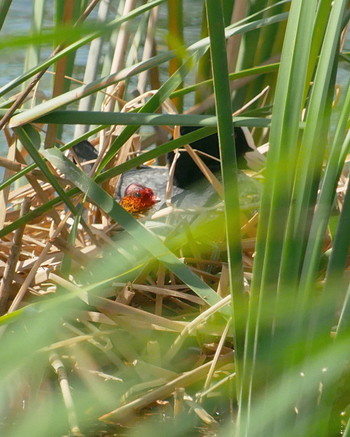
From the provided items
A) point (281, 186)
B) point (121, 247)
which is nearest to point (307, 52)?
point (281, 186)

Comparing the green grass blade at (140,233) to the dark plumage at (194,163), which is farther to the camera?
the dark plumage at (194,163)

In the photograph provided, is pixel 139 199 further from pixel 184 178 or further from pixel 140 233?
pixel 140 233

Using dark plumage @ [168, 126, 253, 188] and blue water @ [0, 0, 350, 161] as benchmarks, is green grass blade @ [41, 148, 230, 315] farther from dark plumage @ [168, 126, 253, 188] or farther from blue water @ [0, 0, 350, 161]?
blue water @ [0, 0, 350, 161]

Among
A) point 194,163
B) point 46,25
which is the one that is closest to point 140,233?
point 194,163

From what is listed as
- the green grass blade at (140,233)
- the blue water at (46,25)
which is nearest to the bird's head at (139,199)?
the green grass blade at (140,233)

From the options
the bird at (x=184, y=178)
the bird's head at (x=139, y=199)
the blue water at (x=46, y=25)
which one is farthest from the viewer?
the blue water at (x=46, y=25)

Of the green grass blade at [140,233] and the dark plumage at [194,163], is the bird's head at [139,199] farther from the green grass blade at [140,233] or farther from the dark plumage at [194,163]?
the green grass blade at [140,233]

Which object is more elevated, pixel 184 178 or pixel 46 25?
pixel 46 25

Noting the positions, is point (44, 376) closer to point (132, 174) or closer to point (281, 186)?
point (281, 186)
